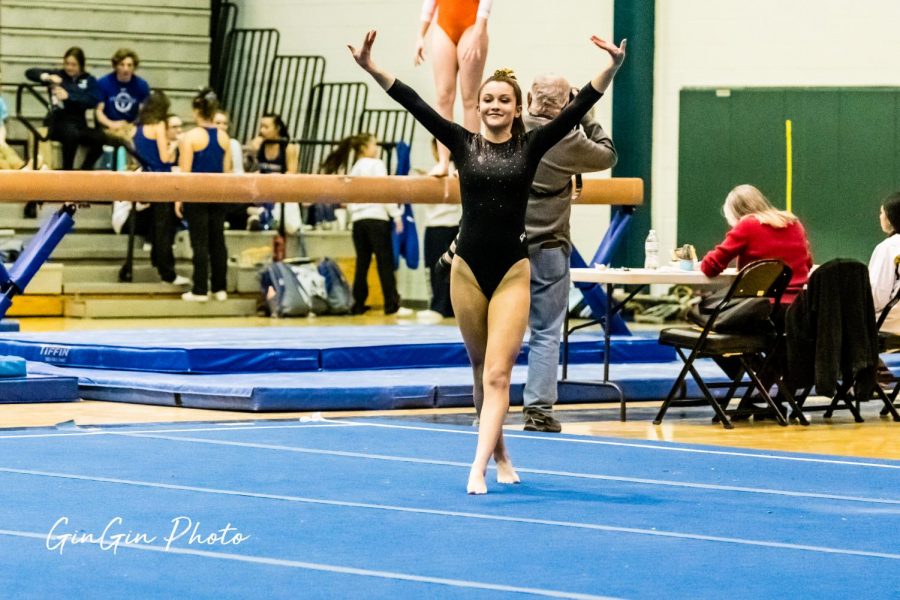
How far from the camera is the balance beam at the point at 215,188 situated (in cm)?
884

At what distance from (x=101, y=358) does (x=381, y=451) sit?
11.1 ft

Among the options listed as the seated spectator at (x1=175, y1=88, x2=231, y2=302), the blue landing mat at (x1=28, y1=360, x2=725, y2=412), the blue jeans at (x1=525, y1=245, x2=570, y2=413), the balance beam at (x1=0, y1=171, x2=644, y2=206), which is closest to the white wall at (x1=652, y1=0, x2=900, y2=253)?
the seated spectator at (x1=175, y1=88, x2=231, y2=302)

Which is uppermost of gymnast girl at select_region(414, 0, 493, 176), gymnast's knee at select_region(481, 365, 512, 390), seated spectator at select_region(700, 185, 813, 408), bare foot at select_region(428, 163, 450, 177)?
gymnast girl at select_region(414, 0, 493, 176)

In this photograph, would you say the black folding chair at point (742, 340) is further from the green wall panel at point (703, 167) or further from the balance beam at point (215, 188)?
the green wall panel at point (703, 167)

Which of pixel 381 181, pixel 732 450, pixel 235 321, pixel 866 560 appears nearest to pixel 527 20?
pixel 235 321

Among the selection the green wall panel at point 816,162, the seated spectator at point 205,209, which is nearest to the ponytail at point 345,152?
the seated spectator at point 205,209

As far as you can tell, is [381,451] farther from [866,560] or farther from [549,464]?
[866,560]

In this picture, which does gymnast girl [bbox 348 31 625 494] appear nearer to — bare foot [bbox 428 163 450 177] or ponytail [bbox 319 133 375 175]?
bare foot [bbox 428 163 450 177]

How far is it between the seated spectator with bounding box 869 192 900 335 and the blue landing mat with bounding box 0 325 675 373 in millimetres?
2129

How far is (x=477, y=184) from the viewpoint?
6.12 metres

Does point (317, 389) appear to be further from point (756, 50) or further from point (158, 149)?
point (756, 50)

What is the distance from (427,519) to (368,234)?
1066 centimetres

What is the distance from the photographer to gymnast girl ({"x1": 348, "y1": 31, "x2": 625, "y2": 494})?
19.5ft

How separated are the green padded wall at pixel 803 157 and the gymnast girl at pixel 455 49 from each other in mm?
6755
